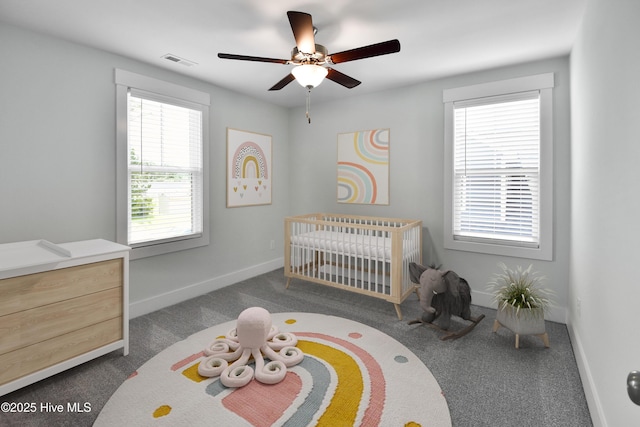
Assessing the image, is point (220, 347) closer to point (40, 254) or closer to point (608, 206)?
point (40, 254)

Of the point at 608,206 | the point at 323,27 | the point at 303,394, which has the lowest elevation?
the point at 303,394

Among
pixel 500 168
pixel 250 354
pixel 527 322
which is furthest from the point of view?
pixel 500 168

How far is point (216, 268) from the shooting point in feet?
12.1

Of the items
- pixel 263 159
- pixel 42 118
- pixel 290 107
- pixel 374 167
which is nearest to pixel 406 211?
pixel 374 167

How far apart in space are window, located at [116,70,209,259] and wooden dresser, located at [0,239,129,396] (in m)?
0.66

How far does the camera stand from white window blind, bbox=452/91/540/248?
2.92m

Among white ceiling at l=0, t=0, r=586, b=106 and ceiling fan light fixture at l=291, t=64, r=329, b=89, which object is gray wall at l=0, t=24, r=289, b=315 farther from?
ceiling fan light fixture at l=291, t=64, r=329, b=89

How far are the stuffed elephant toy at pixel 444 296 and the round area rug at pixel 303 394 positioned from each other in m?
0.43

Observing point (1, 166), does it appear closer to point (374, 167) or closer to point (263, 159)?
point (263, 159)

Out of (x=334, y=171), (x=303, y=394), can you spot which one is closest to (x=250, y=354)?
(x=303, y=394)

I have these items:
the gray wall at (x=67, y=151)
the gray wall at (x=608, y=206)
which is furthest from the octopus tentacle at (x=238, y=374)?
the gray wall at (x=608, y=206)

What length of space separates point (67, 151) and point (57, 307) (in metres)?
1.22

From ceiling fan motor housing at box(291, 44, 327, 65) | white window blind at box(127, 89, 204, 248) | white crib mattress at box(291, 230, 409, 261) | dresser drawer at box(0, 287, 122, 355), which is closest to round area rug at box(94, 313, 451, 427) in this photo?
dresser drawer at box(0, 287, 122, 355)

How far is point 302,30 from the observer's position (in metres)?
1.83
